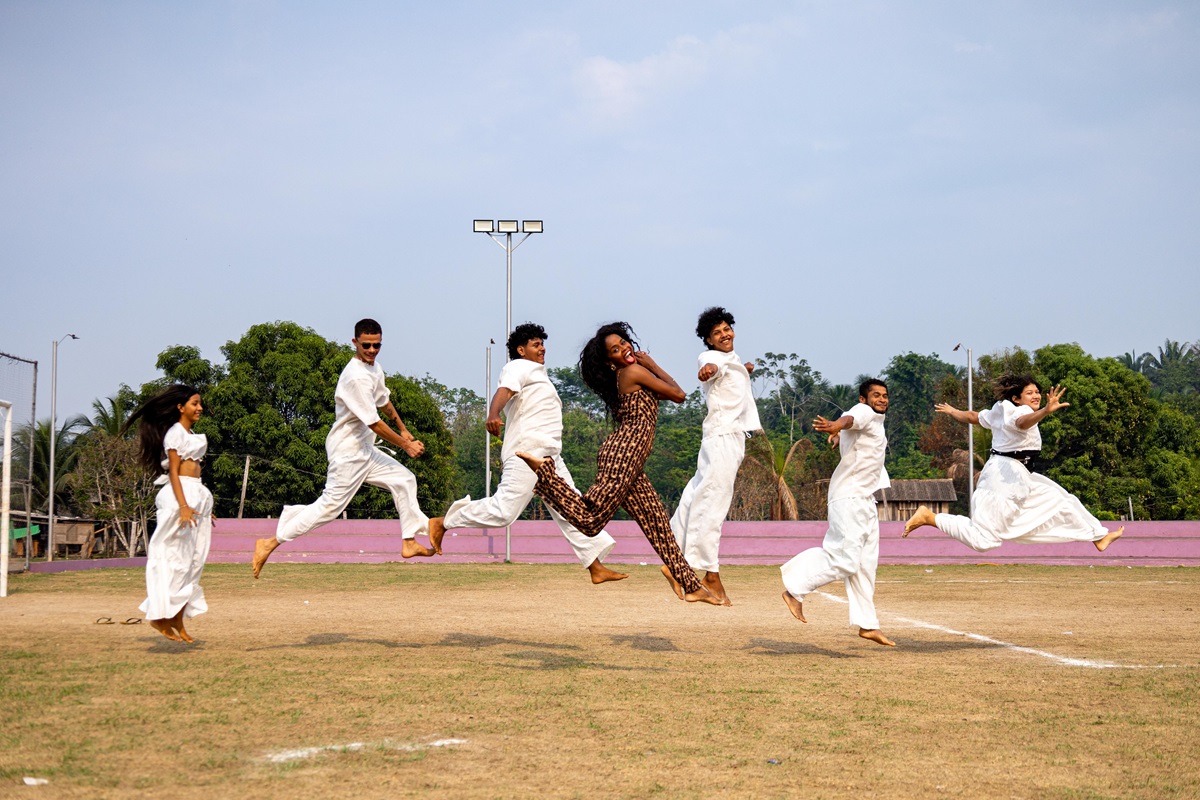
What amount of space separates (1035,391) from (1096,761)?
5786 mm

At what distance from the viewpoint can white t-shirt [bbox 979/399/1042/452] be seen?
10211 millimetres

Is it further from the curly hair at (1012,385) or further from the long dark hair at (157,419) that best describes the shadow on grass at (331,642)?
the curly hair at (1012,385)

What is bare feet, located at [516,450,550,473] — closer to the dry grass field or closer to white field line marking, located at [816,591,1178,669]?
the dry grass field

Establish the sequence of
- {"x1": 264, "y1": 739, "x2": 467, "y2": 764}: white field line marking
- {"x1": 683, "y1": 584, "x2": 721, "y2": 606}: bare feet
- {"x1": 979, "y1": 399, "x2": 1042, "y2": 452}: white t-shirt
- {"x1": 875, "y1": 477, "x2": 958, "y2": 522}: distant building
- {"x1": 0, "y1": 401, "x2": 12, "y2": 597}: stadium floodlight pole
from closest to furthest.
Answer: {"x1": 264, "y1": 739, "x2": 467, "y2": 764}: white field line marking
{"x1": 683, "y1": 584, "x2": 721, "y2": 606}: bare feet
{"x1": 979, "y1": 399, "x2": 1042, "y2": 452}: white t-shirt
{"x1": 0, "y1": 401, "x2": 12, "y2": 597}: stadium floodlight pole
{"x1": 875, "y1": 477, "x2": 958, "y2": 522}: distant building

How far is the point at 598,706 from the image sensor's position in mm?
6246

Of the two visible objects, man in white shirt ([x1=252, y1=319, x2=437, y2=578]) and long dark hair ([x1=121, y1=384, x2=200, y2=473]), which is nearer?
long dark hair ([x1=121, y1=384, x2=200, y2=473])

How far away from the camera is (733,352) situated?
8.92m

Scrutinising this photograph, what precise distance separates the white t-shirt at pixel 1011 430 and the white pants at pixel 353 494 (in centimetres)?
522

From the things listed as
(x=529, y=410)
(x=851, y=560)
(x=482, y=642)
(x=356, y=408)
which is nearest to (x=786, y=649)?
(x=851, y=560)

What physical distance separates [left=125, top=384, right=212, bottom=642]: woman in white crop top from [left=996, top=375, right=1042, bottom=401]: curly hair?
712 centimetres

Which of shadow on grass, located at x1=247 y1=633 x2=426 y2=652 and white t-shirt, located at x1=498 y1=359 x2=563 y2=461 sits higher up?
white t-shirt, located at x1=498 y1=359 x2=563 y2=461

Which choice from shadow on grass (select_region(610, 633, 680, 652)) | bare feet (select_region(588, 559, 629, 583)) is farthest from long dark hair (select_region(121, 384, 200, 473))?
shadow on grass (select_region(610, 633, 680, 652))

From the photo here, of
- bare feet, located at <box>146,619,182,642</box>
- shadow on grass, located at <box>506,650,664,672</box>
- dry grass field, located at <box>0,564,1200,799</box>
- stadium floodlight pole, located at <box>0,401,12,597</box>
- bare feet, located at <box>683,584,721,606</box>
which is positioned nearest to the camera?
dry grass field, located at <box>0,564,1200,799</box>

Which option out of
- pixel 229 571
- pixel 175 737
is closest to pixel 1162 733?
pixel 175 737
